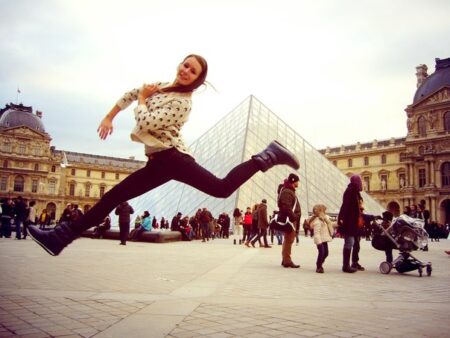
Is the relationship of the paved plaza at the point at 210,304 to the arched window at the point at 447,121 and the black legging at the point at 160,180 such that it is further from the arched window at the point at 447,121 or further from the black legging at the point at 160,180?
the arched window at the point at 447,121

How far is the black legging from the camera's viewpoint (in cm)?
262

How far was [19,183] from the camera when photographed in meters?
63.4

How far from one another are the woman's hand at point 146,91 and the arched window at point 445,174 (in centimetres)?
5189

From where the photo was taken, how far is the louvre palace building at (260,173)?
22.5 metres

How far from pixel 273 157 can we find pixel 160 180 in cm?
82

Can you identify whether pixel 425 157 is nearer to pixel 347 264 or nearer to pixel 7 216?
pixel 7 216

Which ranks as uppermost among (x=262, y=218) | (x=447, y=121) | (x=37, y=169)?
(x=447, y=121)

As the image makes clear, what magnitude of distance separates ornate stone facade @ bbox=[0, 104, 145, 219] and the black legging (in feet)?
199

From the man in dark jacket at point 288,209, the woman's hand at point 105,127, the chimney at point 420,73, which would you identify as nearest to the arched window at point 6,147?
the chimney at point 420,73

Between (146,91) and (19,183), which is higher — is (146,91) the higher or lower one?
the lower one

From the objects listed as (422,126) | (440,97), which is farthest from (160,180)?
(422,126)

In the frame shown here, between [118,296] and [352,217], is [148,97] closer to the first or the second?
[118,296]

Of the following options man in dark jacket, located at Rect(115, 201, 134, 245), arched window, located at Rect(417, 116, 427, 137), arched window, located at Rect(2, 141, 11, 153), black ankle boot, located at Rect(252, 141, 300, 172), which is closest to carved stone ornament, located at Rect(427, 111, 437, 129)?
arched window, located at Rect(417, 116, 427, 137)

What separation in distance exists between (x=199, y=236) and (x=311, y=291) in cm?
1381
